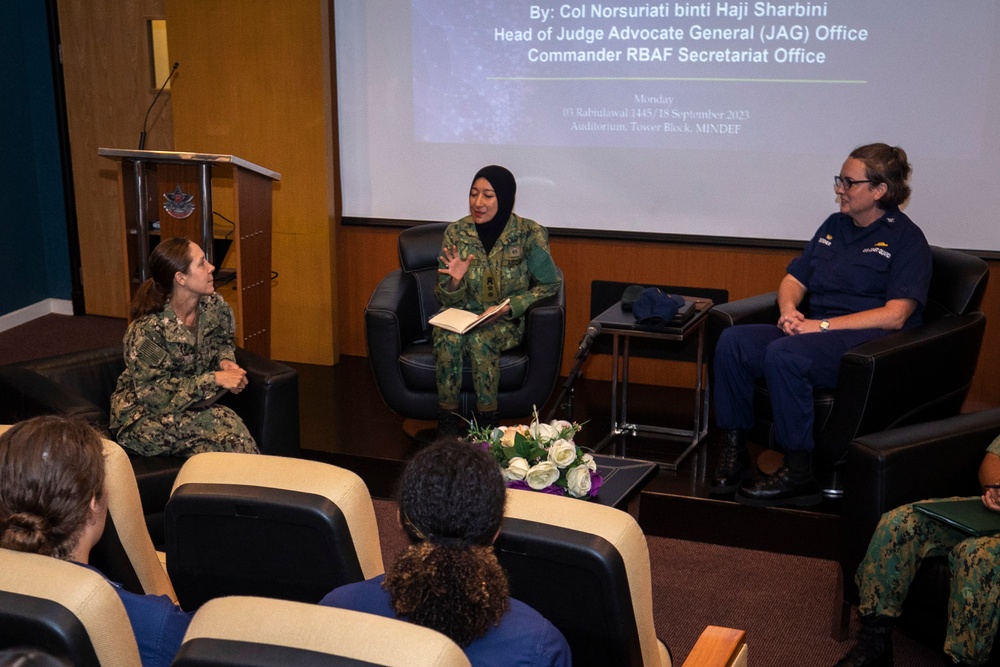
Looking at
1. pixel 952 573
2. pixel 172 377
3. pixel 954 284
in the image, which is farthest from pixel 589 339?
pixel 952 573

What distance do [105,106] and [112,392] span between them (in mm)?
3107

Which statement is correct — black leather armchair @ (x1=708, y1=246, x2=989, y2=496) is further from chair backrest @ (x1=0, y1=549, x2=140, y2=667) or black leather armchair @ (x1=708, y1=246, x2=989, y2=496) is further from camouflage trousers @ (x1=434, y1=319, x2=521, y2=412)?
chair backrest @ (x1=0, y1=549, x2=140, y2=667)

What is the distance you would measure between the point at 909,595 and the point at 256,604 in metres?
2.08

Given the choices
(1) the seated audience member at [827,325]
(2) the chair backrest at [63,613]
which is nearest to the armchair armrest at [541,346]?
(1) the seated audience member at [827,325]

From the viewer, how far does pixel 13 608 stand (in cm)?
135

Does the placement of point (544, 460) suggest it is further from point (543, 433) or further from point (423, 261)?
point (423, 261)

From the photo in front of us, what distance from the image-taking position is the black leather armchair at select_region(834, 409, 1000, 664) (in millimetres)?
2863

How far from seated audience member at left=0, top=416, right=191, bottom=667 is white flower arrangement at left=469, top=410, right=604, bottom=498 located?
1.18 meters

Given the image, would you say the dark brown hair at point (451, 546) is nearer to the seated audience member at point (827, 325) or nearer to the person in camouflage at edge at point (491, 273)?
the seated audience member at point (827, 325)

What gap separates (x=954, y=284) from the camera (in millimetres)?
3955

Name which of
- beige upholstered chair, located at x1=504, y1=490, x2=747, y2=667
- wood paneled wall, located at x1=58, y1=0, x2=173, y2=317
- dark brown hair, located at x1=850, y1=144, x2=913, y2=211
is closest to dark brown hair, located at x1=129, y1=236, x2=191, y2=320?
beige upholstered chair, located at x1=504, y1=490, x2=747, y2=667

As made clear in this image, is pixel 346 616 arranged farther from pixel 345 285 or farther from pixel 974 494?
pixel 345 285

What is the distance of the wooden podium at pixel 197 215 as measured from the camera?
445cm

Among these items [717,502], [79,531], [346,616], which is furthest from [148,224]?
[346,616]
